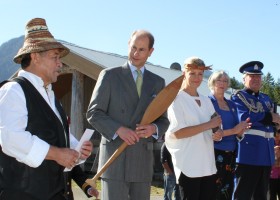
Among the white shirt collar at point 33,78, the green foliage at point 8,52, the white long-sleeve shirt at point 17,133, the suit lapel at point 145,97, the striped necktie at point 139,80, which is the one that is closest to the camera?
the white long-sleeve shirt at point 17,133

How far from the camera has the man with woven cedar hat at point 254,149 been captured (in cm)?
532

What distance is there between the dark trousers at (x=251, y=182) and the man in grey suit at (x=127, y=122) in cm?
212

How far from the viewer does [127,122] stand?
3533mm

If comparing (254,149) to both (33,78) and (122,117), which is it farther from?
(33,78)

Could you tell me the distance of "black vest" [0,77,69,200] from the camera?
2451mm

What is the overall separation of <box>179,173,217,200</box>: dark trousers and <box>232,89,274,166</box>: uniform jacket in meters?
1.25

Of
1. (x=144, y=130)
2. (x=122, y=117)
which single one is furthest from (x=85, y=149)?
(x=122, y=117)

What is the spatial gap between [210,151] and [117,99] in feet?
4.35

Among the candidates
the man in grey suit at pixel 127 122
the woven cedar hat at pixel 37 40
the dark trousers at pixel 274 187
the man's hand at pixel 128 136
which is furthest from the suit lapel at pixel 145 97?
the dark trousers at pixel 274 187

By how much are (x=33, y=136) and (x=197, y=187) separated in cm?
217

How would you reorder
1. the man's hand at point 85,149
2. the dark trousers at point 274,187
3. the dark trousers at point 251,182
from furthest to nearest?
the dark trousers at point 274,187 → the dark trousers at point 251,182 → the man's hand at point 85,149

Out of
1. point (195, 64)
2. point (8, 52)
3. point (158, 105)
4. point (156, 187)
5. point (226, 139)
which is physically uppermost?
point (8, 52)

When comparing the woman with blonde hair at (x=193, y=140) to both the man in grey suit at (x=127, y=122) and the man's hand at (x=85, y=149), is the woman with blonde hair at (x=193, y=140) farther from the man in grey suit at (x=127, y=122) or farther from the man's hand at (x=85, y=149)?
the man's hand at (x=85, y=149)

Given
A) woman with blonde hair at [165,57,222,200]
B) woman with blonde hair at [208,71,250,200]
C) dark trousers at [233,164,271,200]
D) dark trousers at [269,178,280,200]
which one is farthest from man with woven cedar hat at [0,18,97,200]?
dark trousers at [269,178,280,200]
